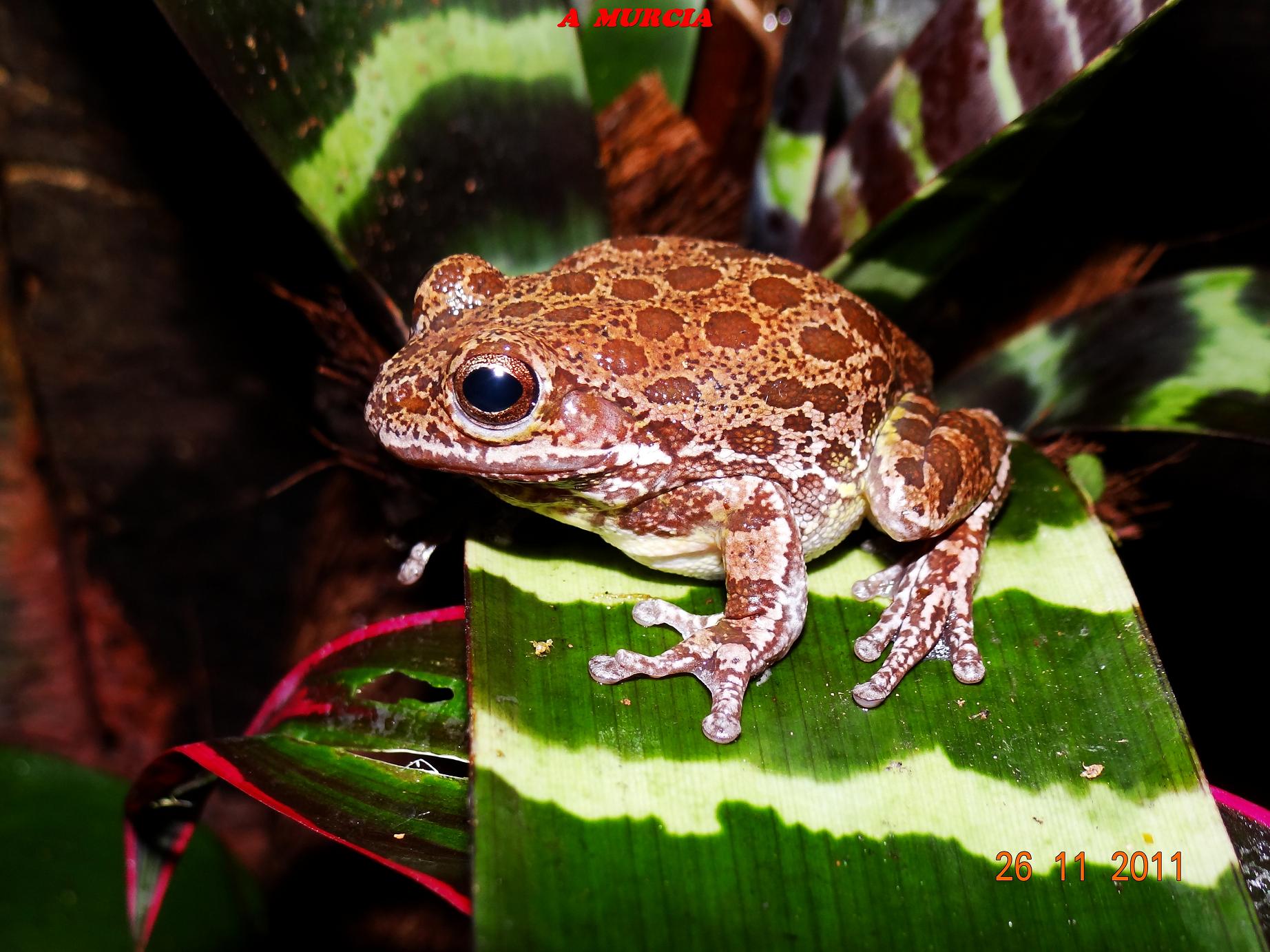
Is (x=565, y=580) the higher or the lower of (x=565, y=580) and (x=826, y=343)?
the lower

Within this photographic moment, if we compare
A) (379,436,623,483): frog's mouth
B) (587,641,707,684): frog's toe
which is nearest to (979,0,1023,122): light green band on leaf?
(379,436,623,483): frog's mouth

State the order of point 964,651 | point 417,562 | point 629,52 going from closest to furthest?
point 964,651, point 417,562, point 629,52

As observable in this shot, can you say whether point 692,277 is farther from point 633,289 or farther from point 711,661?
point 711,661

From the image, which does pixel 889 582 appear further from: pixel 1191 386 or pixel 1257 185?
pixel 1257 185

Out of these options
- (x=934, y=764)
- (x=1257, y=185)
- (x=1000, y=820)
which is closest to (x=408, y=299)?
(x=934, y=764)

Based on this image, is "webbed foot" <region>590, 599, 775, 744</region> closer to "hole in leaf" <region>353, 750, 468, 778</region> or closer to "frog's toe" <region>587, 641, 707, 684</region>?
"frog's toe" <region>587, 641, 707, 684</region>

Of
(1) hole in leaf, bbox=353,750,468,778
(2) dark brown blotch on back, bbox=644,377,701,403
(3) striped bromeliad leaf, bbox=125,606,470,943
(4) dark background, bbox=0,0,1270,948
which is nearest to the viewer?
(3) striped bromeliad leaf, bbox=125,606,470,943
